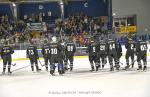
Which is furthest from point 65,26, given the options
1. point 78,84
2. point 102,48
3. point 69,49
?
point 78,84

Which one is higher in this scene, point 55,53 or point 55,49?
point 55,49

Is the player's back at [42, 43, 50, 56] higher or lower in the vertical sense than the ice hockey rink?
higher

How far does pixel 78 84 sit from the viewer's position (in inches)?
401

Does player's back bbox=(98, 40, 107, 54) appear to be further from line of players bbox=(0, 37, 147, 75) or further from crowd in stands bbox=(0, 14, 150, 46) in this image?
crowd in stands bbox=(0, 14, 150, 46)

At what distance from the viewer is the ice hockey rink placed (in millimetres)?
8906

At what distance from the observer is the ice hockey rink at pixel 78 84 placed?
891 cm

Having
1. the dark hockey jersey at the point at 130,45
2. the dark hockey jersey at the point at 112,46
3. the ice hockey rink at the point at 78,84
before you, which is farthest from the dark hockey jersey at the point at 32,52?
the dark hockey jersey at the point at 130,45

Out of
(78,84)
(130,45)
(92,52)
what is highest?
(130,45)

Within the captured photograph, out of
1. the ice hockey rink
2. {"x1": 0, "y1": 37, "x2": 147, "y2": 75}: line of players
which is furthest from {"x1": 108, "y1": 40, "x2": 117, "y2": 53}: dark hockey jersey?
the ice hockey rink

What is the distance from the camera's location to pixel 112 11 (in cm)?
2347

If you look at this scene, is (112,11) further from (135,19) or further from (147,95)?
(147,95)

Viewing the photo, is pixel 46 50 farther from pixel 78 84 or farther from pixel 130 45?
→ pixel 130 45

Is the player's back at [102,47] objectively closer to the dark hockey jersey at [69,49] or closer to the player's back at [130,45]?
the player's back at [130,45]

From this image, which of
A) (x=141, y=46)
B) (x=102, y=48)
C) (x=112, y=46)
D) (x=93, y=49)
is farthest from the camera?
(x=102, y=48)
